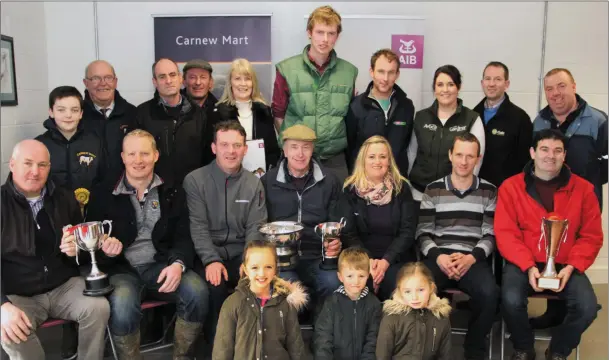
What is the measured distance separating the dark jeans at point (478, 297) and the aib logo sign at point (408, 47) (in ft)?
6.56

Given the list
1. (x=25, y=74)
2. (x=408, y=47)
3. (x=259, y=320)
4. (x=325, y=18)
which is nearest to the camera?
(x=259, y=320)

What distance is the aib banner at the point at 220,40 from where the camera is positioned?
4.63m

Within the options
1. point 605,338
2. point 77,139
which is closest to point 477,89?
point 605,338

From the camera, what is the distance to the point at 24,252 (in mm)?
2797

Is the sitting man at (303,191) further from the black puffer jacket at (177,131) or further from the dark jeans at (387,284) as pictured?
the black puffer jacket at (177,131)

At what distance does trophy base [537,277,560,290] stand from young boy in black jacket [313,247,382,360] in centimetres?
94

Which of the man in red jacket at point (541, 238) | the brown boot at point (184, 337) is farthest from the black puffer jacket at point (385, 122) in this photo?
the brown boot at point (184, 337)

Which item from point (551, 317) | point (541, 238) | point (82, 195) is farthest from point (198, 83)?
point (551, 317)

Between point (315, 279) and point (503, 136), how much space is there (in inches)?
65.1

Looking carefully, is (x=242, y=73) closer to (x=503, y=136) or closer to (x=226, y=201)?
(x=226, y=201)

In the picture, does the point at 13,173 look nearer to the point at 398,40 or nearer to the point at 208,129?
the point at 208,129

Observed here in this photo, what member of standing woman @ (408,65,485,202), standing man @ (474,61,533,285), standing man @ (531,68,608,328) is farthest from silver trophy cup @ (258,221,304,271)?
standing man @ (531,68,608,328)

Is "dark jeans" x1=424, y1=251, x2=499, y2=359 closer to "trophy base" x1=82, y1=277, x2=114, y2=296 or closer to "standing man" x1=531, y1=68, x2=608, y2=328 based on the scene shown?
"standing man" x1=531, y1=68, x2=608, y2=328

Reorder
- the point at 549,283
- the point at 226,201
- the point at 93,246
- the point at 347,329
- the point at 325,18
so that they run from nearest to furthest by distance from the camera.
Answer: the point at 347,329, the point at 93,246, the point at 549,283, the point at 226,201, the point at 325,18
